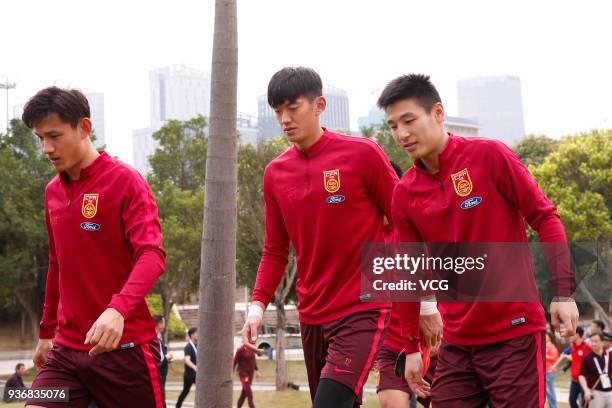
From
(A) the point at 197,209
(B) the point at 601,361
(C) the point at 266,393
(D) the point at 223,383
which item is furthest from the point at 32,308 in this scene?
(D) the point at 223,383

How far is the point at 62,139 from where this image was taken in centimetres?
519

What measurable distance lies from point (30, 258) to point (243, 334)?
38.3 m

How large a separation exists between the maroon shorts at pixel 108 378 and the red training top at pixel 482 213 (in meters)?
1.51

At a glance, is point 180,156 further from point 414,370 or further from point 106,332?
point 106,332

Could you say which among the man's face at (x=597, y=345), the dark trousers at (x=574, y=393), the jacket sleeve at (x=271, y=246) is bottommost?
the dark trousers at (x=574, y=393)

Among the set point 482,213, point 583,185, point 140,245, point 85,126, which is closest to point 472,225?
point 482,213

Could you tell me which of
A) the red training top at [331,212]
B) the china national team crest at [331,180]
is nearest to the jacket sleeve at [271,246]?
the red training top at [331,212]

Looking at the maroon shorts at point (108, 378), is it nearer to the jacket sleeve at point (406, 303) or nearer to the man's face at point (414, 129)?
the jacket sleeve at point (406, 303)

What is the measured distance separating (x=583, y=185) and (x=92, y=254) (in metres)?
32.1

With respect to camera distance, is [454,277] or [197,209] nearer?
[454,277]

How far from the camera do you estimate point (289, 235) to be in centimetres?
605

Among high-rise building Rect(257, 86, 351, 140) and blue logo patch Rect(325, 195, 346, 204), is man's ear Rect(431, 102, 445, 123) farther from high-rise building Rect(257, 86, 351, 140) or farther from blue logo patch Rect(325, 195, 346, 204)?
high-rise building Rect(257, 86, 351, 140)

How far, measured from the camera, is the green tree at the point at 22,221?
3994cm

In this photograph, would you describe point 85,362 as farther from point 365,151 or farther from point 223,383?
point 223,383
